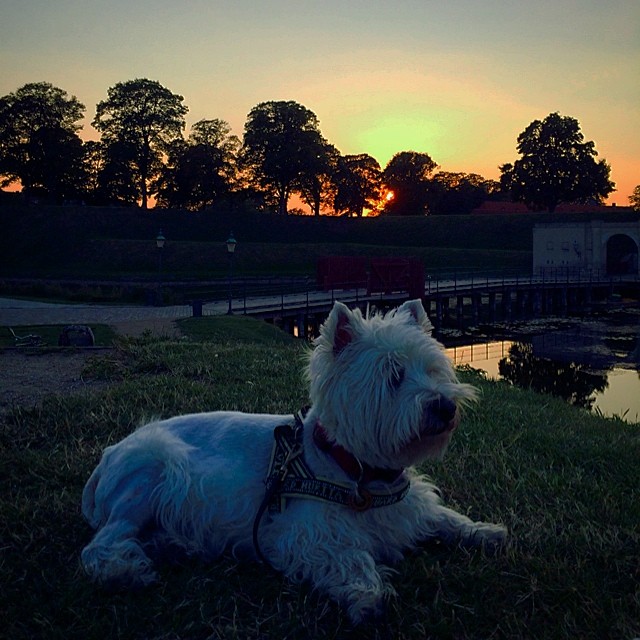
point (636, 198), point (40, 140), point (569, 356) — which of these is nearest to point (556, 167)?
point (636, 198)

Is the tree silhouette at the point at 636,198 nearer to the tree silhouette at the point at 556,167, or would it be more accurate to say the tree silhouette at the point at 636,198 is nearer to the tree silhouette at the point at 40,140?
the tree silhouette at the point at 556,167

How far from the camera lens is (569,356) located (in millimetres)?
26375

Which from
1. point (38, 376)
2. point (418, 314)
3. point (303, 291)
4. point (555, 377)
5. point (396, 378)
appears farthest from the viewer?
point (303, 291)

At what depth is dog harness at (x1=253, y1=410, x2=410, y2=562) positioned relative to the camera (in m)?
3.17

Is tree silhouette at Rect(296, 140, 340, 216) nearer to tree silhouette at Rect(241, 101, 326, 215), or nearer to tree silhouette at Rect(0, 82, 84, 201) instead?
tree silhouette at Rect(241, 101, 326, 215)

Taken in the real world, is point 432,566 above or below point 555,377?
above

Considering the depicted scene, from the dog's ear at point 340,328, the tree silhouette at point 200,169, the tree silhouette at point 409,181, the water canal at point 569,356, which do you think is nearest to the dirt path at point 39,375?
the dog's ear at point 340,328

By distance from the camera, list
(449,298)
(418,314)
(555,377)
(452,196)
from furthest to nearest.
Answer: (452,196)
(449,298)
(555,377)
(418,314)

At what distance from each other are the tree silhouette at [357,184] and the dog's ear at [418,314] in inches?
3477

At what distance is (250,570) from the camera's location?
334 cm

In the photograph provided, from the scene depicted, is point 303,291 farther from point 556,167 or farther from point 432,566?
point 556,167

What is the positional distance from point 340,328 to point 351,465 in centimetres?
63

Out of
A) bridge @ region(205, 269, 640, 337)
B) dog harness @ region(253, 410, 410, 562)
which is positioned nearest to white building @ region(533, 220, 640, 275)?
bridge @ region(205, 269, 640, 337)

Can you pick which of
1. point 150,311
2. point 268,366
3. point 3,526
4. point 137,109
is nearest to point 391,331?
point 3,526
